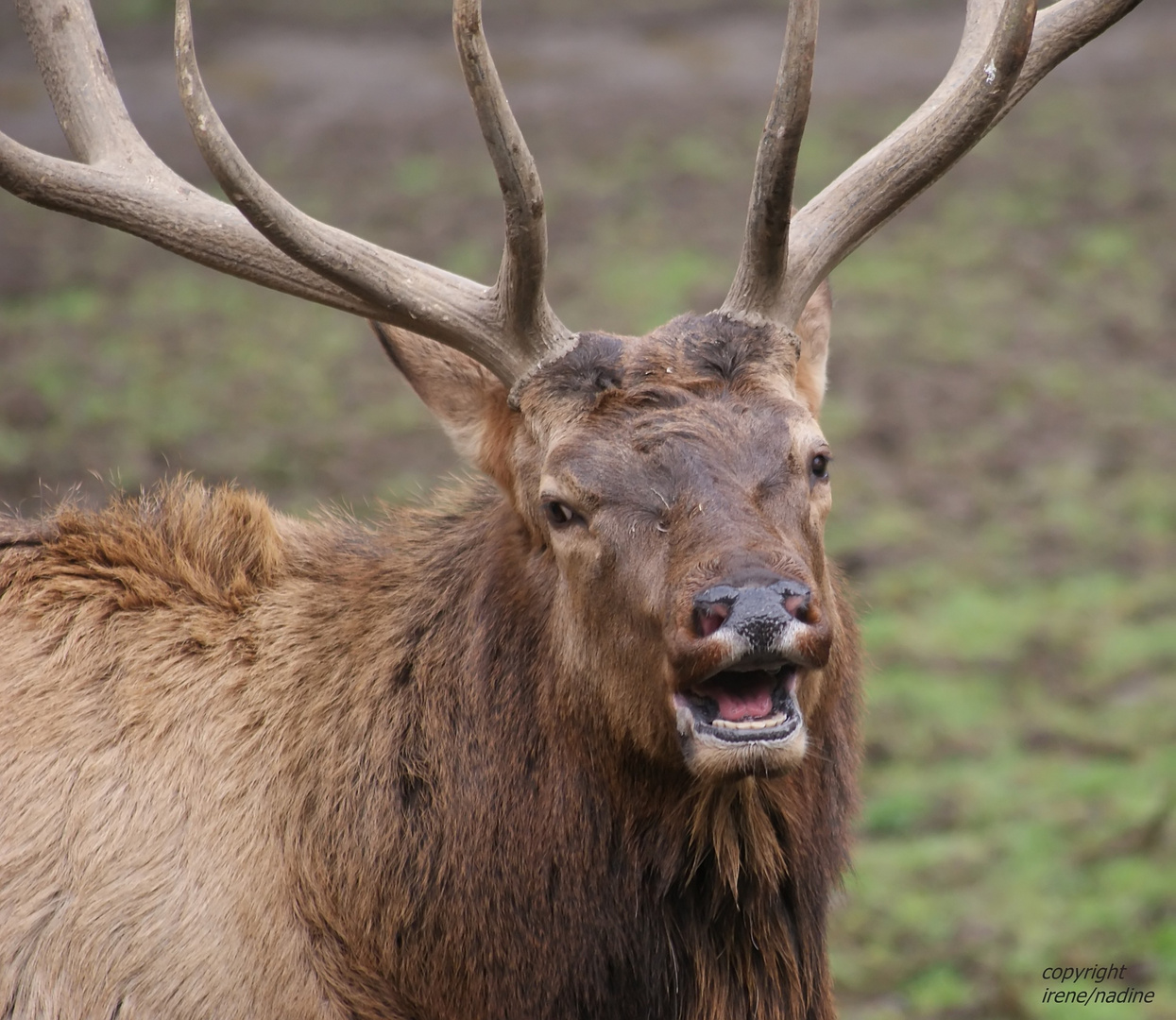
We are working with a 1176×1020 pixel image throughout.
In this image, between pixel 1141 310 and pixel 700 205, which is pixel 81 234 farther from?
pixel 1141 310

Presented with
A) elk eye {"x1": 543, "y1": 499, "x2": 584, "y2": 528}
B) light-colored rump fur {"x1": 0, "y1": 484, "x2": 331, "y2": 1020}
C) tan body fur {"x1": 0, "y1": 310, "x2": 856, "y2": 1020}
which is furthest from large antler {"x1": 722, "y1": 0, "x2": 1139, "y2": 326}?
light-colored rump fur {"x1": 0, "y1": 484, "x2": 331, "y2": 1020}

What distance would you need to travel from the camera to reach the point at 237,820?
4199 millimetres

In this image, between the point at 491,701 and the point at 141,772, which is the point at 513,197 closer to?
the point at 491,701

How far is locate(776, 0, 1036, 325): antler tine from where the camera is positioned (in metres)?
4.32

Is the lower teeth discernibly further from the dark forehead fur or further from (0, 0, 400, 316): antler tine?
(0, 0, 400, 316): antler tine

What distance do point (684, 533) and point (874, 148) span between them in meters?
1.50

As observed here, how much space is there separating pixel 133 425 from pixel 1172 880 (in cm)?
781

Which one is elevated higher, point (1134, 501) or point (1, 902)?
point (1134, 501)

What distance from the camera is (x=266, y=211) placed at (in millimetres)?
4105

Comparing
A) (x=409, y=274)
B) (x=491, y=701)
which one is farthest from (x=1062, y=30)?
(x=491, y=701)

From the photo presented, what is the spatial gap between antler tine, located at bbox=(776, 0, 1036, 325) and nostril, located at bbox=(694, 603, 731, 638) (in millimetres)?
1223

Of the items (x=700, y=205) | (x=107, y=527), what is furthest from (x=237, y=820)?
(x=700, y=205)

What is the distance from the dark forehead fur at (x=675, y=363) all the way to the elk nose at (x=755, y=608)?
76cm

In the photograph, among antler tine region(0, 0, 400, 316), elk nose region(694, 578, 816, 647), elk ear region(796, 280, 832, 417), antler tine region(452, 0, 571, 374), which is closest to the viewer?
elk nose region(694, 578, 816, 647)
